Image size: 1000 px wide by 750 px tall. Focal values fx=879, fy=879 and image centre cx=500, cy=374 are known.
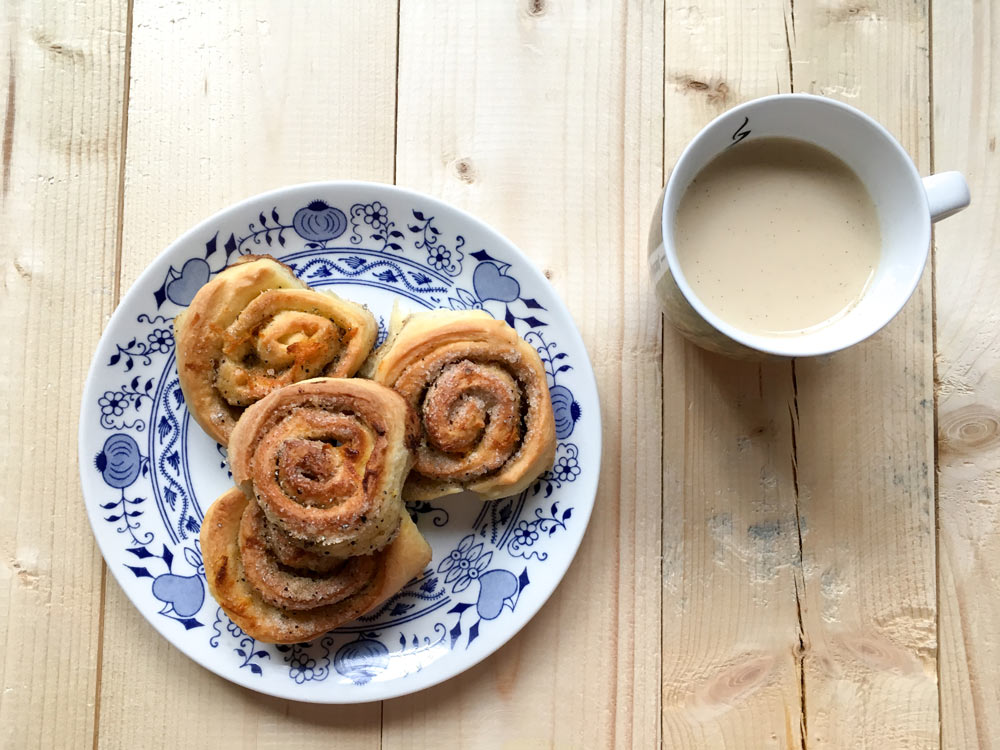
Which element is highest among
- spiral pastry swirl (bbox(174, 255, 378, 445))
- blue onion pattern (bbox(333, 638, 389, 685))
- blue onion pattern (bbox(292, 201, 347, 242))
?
blue onion pattern (bbox(292, 201, 347, 242))

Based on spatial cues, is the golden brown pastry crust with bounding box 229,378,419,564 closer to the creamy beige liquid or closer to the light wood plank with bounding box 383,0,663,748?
the light wood plank with bounding box 383,0,663,748

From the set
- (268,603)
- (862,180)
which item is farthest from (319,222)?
(862,180)

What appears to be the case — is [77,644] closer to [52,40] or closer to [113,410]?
[113,410]

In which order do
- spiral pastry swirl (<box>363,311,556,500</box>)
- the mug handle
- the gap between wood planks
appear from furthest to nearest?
the gap between wood planks, spiral pastry swirl (<box>363,311,556,500</box>), the mug handle

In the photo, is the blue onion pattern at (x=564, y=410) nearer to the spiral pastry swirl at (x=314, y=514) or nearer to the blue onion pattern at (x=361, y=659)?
the spiral pastry swirl at (x=314, y=514)

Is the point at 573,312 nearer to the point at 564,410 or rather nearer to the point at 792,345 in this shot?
the point at 564,410

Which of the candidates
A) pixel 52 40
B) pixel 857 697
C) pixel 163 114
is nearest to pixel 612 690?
pixel 857 697

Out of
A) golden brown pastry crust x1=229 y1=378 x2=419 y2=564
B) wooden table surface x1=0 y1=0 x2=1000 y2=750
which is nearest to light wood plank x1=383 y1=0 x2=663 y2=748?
wooden table surface x1=0 y1=0 x2=1000 y2=750
